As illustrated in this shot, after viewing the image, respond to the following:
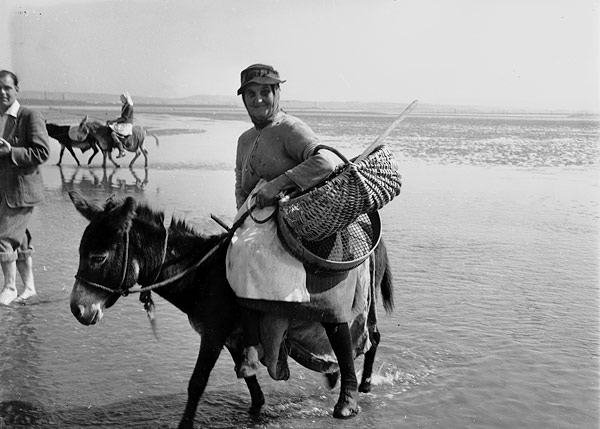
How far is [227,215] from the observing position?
1041cm

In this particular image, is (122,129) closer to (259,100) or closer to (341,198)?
(259,100)

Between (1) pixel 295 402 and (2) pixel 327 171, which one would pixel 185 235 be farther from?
(1) pixel 295 402

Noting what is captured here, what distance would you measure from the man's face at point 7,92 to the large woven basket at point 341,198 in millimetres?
3334

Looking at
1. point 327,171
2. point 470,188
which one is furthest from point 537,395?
point 470,188

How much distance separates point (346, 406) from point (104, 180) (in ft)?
41.3

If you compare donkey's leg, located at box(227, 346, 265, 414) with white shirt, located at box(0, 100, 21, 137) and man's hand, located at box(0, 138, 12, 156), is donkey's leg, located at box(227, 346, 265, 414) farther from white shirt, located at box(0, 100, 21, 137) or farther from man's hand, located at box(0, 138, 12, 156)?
white shirt, located at box(0, 100, 21, 137)

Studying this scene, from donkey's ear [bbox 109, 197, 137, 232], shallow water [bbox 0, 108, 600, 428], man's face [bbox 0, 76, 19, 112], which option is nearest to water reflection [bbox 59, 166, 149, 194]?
shallow water [bbox 0, 108, 600, 428]

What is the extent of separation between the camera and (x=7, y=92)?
6.02 m

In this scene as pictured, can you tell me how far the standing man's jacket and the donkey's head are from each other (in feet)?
8.88

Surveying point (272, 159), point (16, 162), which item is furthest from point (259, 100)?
point (16, 162)

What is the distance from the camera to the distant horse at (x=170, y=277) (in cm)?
370

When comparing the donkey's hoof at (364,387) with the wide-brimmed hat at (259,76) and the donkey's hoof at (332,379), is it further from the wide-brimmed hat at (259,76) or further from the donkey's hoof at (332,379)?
the wide-brimmed hat at (259,76)

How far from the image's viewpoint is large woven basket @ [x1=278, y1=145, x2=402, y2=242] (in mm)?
3750

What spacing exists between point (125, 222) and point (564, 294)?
16.2ft
